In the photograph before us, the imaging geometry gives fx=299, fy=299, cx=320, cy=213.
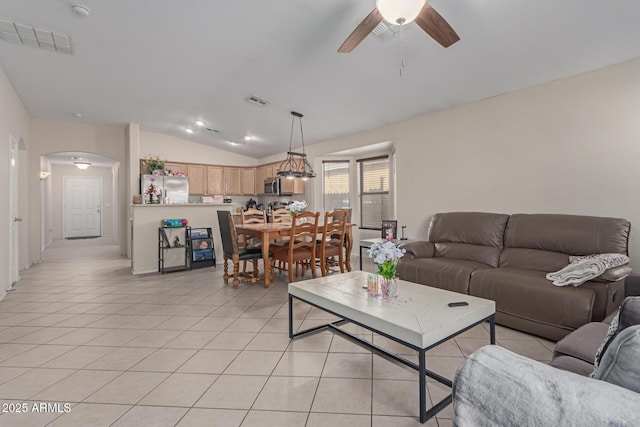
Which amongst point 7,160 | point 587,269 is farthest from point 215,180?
point 587,269

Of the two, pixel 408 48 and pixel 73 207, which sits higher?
pixel 408 48

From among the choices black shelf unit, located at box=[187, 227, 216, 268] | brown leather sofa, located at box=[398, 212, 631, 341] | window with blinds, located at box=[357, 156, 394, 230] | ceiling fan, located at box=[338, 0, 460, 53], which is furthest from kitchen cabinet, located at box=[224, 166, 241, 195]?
ceiling fan, located at box=[338, 0, 460, 53]

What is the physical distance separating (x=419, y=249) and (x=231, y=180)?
565 centimetres

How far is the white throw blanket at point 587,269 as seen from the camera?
2.29 m

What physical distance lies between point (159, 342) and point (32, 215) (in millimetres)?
5547

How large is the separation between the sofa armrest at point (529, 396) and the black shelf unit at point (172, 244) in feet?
17.0

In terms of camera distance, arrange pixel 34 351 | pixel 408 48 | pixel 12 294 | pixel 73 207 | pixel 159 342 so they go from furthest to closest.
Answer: pixel 73 207 < pixel 12 294 < pixel 408 48 < pixel 159 342 < pixel 34 351

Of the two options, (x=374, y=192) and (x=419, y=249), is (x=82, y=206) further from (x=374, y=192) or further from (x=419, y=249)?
(x=419, y=249)

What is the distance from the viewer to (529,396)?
0.60m

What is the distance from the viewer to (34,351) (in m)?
2.32

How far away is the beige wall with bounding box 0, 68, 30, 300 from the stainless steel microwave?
4.34 m

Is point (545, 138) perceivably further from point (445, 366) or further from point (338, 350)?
point (338, 350)

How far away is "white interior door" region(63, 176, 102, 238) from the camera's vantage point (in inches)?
393

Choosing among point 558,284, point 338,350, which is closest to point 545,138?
point 558,284
